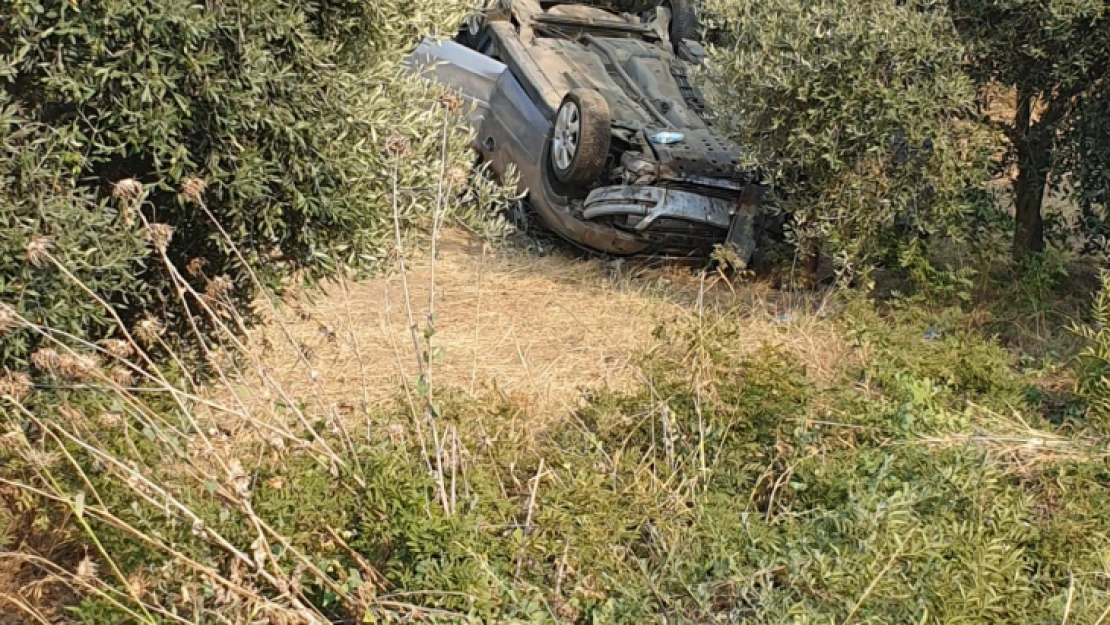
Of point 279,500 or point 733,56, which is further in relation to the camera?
point 733,56

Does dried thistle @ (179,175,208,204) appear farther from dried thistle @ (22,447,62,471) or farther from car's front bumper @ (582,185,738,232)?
car's front bumper @ (582,185,738,232)

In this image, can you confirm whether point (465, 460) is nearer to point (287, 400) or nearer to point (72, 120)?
point (287, 400)

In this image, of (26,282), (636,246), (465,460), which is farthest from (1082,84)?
(26,282)

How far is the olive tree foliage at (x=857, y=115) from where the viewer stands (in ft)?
23.0

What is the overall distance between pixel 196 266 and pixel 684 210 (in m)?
4.54

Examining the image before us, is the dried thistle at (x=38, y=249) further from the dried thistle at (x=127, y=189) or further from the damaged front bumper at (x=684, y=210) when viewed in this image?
the damaged front bumper at (x=684, y=210)

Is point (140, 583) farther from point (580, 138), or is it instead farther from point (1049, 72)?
point (1049, 72)

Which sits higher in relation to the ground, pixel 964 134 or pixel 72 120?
pixel 964 134

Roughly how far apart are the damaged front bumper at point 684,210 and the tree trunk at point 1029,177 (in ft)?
5.93

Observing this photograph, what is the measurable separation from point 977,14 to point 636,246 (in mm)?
2818

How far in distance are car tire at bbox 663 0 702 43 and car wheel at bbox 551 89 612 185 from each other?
8.45 feet

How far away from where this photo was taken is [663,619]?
3889mm

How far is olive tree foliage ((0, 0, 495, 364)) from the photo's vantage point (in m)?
Result: 3.82

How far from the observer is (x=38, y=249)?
3.48m
